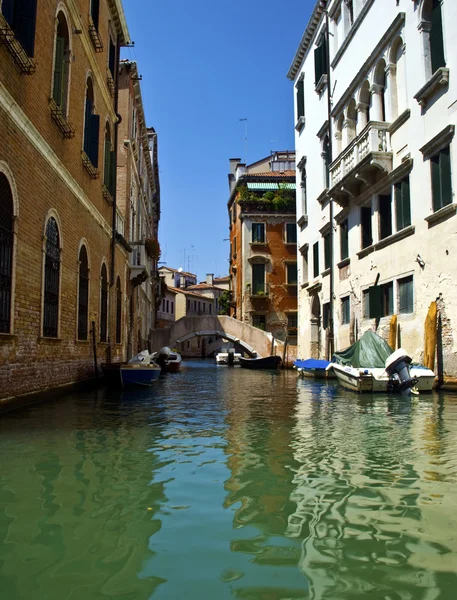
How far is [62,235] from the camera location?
10.3 meters

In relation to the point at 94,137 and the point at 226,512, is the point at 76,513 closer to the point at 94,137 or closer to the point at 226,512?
the point at 226,512

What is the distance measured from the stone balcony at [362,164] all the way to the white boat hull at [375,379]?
5150 millimetres

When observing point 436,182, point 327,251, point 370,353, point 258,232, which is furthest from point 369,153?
point 258,232

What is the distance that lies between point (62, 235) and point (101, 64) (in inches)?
233

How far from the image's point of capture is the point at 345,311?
18.1 m

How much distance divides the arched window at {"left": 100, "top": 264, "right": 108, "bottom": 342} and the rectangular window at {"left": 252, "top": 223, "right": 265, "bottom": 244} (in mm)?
19115

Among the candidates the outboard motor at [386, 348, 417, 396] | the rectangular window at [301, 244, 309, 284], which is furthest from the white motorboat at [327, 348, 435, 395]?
the rectangular window at [301, 244, 309, 284]

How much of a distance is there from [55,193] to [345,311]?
10.8m

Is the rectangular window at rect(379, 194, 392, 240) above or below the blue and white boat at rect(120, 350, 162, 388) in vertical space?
above

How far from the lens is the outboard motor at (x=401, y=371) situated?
1142cm

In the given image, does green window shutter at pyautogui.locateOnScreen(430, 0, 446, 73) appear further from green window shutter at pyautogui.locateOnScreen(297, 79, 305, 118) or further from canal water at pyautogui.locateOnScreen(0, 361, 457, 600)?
green window shutter at pyautogui.locateOnScreen(297, 79, 305, 118)

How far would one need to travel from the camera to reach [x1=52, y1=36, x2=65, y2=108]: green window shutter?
9762 mm

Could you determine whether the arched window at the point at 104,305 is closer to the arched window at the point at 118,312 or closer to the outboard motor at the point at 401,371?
the arched window at the point at 118,312

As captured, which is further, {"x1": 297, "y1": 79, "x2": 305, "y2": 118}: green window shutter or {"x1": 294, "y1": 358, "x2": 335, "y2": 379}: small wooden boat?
{"x1": 297, "y1": 79, "x2": 305, "y2": 118}: green window shutter
